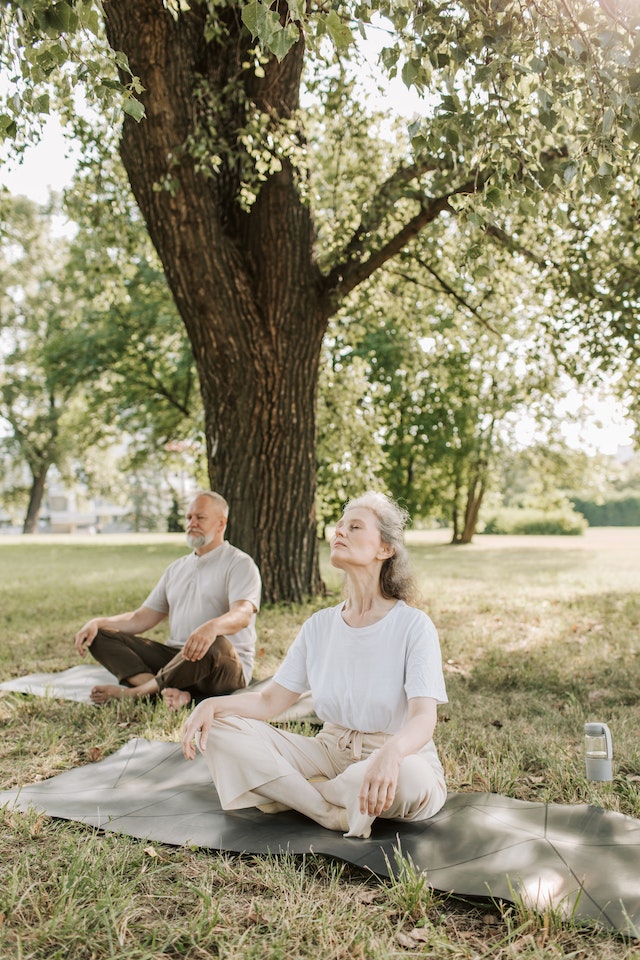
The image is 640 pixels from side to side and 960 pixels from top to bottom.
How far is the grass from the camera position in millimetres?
2443

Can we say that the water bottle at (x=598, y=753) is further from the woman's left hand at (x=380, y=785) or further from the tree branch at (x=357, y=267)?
the tree branch at (x=357, y=267)

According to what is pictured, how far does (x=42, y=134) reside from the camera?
20.7ft

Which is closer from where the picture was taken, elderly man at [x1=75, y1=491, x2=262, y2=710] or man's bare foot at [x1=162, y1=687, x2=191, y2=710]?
man's bare foot at [x1=162, y1=687, x2=191, y2=710]

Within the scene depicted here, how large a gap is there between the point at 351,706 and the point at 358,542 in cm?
69

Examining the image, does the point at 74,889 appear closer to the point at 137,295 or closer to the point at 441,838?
the point at 441,838

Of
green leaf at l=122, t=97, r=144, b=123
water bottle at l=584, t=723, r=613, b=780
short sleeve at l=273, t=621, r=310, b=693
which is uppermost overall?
green leaf at l=122, t=97, r=144, b=123

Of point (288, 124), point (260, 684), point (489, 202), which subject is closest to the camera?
point (489, 202)

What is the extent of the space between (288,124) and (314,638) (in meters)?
5.37

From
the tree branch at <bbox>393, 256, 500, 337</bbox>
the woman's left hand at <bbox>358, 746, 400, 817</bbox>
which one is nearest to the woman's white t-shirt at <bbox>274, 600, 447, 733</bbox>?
the woman's left hand at <bbox>358, 746, 400, 817</bbox>

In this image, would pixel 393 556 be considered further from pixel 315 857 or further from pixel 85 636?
pixel 85 636

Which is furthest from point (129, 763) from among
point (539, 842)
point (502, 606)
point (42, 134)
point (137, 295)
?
point (137, 295)

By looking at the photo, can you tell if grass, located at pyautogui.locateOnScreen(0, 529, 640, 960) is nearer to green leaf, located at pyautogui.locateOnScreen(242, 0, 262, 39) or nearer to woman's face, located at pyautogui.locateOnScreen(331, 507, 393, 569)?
woman's face, located at pyautogui.locateOnScreen(331, 507, 393, 569)

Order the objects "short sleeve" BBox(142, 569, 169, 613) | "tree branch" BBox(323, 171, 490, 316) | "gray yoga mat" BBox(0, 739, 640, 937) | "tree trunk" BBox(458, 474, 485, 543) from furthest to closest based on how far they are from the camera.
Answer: "tree trunk" BBox(458, 474, 485, 543) → "tree branch" BBox(323, 171, 490, 316) → "short sleeve" BBox(142, 569, 169, 613) → "gray yoga mat" BBox(0, 739, 640, 937)

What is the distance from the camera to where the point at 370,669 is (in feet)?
11.1
